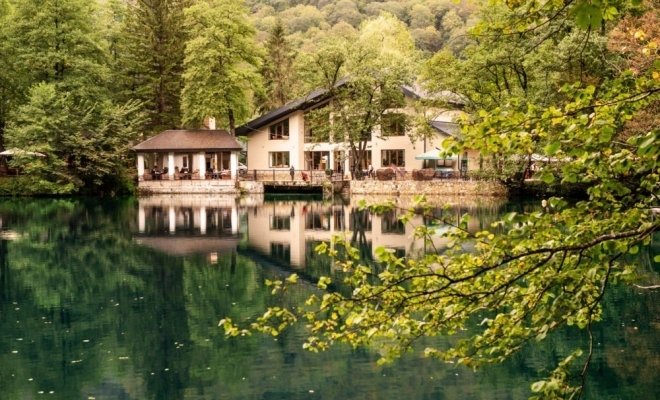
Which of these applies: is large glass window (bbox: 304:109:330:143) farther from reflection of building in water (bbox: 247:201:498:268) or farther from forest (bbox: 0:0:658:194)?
reflection of building in water (bbox: 247:201:498:268)

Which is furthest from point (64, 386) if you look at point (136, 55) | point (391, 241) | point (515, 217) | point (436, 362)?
point (136, 55)

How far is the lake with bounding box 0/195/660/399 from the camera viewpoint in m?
11.4

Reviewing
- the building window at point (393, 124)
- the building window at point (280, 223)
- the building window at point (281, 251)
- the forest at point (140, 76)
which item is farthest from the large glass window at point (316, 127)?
the building window at point (281, 251)

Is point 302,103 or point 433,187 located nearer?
point 433,187

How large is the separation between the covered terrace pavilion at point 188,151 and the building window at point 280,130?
3.82 metres

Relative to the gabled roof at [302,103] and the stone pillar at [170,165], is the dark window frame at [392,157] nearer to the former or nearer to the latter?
the gabled roof at [302,103]

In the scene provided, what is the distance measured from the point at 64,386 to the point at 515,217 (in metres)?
9.15

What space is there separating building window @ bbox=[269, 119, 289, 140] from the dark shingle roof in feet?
12.5

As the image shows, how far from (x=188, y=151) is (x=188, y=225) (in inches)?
887

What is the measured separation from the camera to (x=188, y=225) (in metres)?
35.1

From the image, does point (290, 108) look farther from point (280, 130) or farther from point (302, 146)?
point (302, 146)

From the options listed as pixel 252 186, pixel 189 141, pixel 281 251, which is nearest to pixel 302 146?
pixel 252 186

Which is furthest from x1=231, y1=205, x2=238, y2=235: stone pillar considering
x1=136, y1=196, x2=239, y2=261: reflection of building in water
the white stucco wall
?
the white stucco wall

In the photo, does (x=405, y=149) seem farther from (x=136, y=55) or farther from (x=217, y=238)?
(x=217, y=238)
